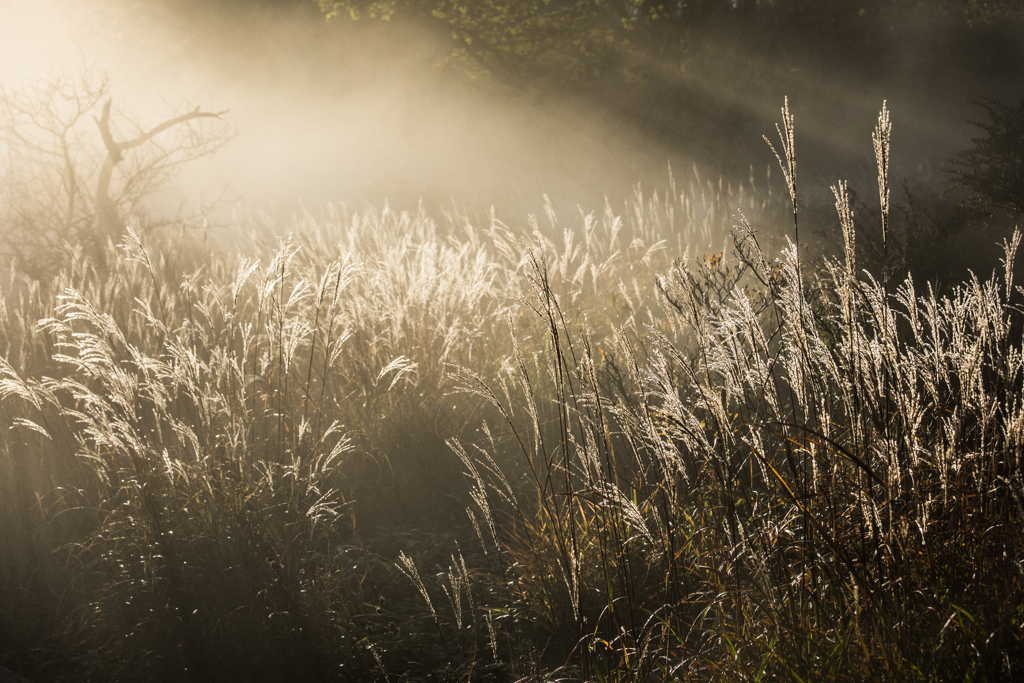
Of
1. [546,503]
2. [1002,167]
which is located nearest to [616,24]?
[1002,167]

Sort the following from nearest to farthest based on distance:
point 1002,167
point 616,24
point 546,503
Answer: point 546,503 < point 1002,167 < point 616,24

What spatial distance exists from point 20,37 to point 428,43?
8014mm

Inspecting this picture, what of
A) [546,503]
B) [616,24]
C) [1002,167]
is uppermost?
[616,24]


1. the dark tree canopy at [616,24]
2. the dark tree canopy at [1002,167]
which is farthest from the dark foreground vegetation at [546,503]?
the dark tree canopy at [616,24]

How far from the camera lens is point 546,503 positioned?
5.78 ft

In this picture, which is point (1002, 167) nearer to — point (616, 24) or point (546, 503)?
point (546, 503)

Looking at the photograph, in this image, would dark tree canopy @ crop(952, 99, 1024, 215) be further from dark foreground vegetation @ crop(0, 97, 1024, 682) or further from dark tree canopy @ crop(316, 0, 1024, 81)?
dark tree canopy @ crop(316, 0, 1024, 81)

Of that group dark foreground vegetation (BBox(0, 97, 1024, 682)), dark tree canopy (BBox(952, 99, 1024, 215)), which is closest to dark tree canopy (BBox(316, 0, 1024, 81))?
dark tree canopy (BBox(952, 99, 1024, 215))

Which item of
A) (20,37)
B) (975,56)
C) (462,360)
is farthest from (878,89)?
(20,37)

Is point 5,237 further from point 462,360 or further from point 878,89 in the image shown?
point 878,89

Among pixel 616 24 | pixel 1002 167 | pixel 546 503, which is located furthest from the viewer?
pixel 616 24

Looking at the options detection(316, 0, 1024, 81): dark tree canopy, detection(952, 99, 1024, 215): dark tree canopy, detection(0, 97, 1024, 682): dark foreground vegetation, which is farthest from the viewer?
detection(316, 0, 1024, 81): dark tree canopy

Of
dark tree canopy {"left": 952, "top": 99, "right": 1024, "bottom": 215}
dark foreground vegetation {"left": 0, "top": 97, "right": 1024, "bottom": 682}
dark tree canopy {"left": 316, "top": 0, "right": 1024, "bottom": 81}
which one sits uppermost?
dark tree canopy {"left": 316, "top": 0, "right": 1024, "bottom": 81}

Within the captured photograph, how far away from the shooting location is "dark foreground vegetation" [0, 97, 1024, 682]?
4.32ft
